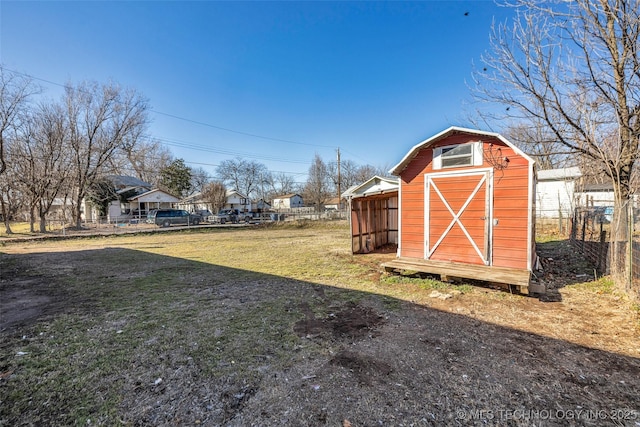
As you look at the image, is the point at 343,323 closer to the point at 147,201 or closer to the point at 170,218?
the point at 170,218

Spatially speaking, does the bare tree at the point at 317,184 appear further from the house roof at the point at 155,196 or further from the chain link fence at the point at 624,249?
the chain link fence at the point at 624,249

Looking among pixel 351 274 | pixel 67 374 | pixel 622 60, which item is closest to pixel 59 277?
pixel 67 374

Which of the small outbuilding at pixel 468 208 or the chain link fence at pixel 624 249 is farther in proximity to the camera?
the small outbuilding at pixel 468 208

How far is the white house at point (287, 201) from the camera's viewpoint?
5928 cm

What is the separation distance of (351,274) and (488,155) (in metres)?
3.79

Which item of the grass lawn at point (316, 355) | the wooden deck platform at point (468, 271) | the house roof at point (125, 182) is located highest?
the house roof at point (125, 182)

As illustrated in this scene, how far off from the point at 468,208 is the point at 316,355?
4.51m

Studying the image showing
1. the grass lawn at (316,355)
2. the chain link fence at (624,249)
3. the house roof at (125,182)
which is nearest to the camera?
the grass lawn at (316,355)

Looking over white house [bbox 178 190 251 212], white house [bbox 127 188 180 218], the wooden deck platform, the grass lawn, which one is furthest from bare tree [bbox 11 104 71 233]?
the wooden deck platform

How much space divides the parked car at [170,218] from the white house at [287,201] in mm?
33931

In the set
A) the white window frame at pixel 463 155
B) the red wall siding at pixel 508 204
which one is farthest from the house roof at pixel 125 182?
the red wall siding at pixel 508 204

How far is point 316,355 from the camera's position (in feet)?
10.3

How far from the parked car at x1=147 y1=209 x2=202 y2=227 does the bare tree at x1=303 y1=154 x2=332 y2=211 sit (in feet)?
74.9

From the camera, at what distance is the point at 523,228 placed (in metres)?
5.40
